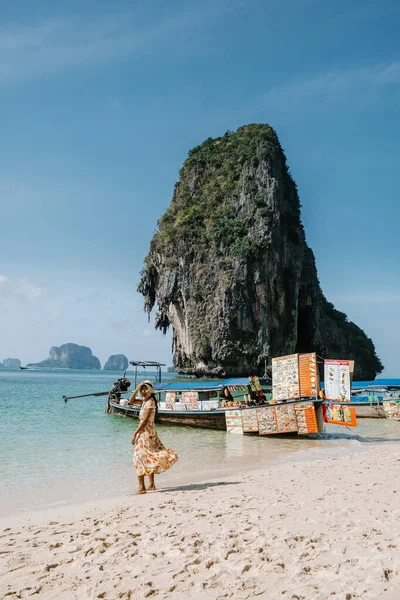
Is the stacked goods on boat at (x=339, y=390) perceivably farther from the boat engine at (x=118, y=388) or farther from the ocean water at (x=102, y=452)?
the boat engine at (x=118, y=388)

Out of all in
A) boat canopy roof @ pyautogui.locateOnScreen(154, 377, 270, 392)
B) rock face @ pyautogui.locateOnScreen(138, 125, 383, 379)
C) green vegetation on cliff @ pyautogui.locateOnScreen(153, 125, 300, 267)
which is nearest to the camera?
boat canopy roof @ pyautogui.locateOnScreen(154, 377, 270, 392)

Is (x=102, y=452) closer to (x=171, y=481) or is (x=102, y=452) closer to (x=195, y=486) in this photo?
(x=171, y=481)

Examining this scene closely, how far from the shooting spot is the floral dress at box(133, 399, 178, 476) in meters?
7.05

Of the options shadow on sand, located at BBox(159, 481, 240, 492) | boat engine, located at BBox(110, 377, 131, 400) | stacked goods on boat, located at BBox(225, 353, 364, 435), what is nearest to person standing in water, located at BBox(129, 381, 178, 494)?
shadow on sand, located at BBox(159, 481, 240, 492)

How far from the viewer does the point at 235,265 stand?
155 feet

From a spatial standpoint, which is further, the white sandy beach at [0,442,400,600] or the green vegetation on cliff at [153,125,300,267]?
the green vegetation on cliff at [153,125,300,267]

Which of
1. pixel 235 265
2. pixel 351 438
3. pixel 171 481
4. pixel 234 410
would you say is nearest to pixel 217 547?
pixel 171 481

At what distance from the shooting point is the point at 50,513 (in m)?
6.38

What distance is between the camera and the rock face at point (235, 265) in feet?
153

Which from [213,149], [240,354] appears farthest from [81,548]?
[213,149]

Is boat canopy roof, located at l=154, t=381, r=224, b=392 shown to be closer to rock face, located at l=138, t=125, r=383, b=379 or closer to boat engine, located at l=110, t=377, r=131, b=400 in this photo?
boat engine, located at l=110, t=377, r=131, b=400

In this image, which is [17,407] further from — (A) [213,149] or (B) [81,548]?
(A) [213,149]

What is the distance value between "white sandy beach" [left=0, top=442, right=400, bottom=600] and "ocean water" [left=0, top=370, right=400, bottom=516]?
1863 mm

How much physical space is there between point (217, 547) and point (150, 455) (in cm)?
314
